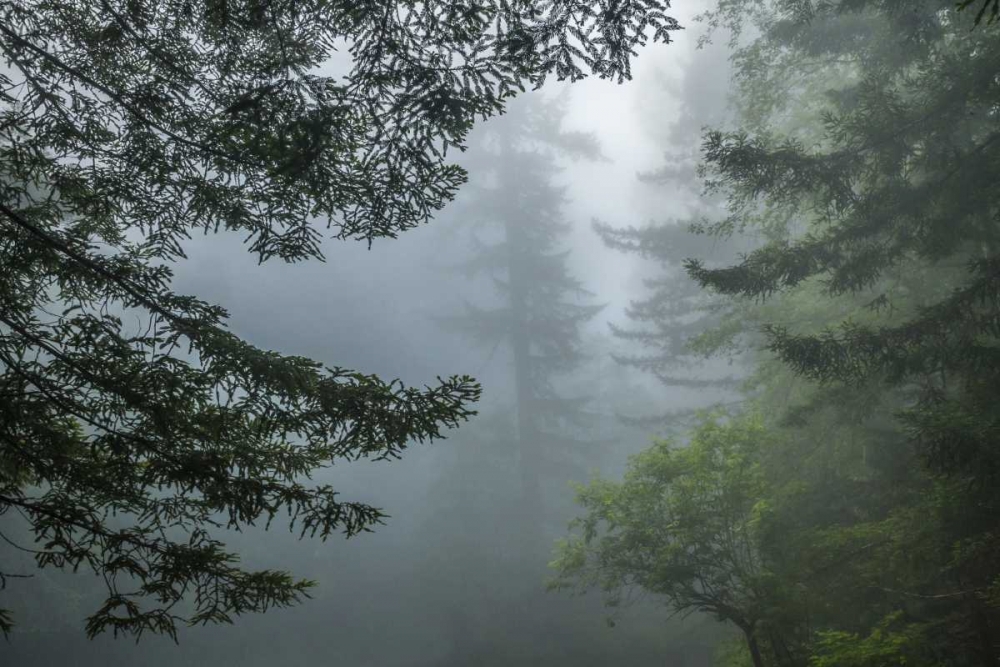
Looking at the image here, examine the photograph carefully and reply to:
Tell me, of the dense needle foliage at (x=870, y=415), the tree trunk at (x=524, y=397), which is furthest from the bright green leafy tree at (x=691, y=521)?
the tree trunk at (x=524, y=397)

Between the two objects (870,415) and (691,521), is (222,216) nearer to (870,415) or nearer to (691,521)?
(691,521)

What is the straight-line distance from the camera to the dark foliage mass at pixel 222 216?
4.18 meters

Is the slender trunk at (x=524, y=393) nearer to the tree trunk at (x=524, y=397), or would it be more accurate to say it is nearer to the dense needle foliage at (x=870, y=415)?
the tree trunk at (x=524, y=397)

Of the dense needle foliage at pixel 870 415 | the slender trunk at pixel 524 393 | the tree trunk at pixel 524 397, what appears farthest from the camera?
the slender trunk at pixel 524 393

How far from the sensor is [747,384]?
14695 mm

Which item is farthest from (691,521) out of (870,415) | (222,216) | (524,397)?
(524,397)

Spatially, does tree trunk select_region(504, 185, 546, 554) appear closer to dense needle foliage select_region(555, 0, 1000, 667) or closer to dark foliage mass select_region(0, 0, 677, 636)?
dense needle foliage select_region(555, 0, 1000, 667)

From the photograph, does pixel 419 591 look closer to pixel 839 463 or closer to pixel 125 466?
pixel 839 463

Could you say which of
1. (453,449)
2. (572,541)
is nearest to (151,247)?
(572,541)

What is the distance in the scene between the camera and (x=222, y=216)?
5.44 m

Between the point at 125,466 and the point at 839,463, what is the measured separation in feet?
36.2

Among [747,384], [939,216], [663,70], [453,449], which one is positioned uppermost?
[663,70]

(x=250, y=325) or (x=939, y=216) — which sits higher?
(x=250, y=325)

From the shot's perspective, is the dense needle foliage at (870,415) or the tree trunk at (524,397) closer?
the dense needle foliage at (870,415)
